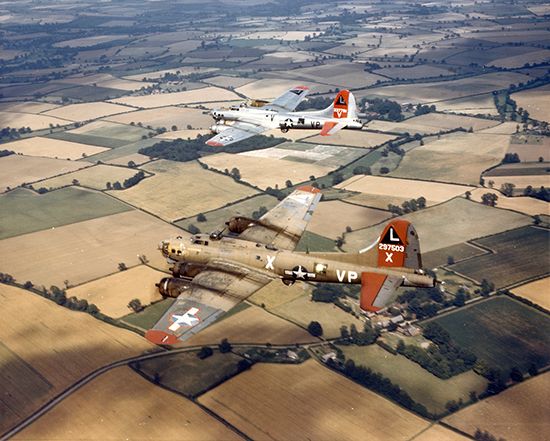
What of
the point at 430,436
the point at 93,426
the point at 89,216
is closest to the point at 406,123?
the point at 89,216

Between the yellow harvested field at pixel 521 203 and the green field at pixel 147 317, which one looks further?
the yellow harvested field at pixel 521 203

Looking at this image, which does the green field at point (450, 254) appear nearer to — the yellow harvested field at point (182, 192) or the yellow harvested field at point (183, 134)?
the yellow harvested field at point (182, 192)

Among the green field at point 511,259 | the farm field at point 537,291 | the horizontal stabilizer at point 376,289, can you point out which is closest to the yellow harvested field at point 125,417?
the horizontal stabilizer at point 376,289

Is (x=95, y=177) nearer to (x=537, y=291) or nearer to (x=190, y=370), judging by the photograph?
(x=190, y=370)

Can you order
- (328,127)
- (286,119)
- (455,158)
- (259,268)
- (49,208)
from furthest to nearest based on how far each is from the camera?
(455,158) → (49,208) → (286,119) → (328,127) → (259,268)

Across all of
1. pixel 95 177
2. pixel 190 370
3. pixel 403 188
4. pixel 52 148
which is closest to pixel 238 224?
pixel 190 370

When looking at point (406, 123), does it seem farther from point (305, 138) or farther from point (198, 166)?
point (198, 166)
